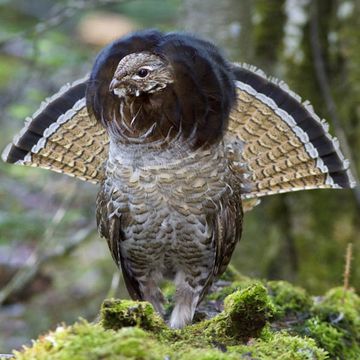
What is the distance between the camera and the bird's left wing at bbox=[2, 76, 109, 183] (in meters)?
4.37

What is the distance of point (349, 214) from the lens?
6691 millimetres

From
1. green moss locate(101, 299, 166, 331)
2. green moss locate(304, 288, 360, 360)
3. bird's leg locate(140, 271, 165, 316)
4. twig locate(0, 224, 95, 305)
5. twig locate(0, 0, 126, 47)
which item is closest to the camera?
green moss locate(101, 299, 166, 331)

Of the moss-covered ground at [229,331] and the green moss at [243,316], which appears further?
the green moss at [243,316]

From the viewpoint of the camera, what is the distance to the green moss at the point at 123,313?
8.87 ft

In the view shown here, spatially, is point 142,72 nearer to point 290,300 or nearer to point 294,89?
point 290,300

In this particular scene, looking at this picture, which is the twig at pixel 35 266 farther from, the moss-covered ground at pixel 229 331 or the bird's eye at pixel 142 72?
the bird's eye at pixel 142 72

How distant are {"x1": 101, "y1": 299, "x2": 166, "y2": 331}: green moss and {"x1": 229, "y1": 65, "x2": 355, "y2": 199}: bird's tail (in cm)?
194

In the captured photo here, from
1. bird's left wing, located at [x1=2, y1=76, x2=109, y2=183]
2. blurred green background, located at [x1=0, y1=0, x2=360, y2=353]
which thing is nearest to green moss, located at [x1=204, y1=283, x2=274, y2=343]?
bird's left wing, located at [x1=2, y1=76, x2=109, y2=183]

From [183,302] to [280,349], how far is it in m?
1.21

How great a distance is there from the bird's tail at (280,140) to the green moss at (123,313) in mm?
1935

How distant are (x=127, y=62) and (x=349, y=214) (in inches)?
145

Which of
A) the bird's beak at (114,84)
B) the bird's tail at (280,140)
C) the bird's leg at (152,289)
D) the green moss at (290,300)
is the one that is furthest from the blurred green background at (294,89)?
the bird's beak at (114,84)

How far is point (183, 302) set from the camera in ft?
13.7

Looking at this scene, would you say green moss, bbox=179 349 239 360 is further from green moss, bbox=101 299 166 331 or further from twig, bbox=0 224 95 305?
twig, bbox=0 224 95 305
